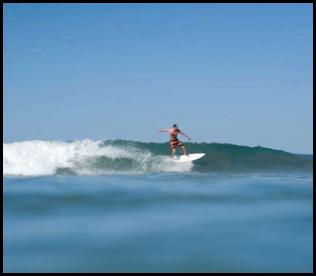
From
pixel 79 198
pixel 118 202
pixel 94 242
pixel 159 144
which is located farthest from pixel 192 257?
pixel 159 144

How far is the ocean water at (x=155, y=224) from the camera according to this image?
5.52 metres

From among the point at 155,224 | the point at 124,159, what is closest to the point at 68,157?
the point at 124,159

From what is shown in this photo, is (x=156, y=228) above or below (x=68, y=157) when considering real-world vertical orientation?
below

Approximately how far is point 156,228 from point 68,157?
1213 cm

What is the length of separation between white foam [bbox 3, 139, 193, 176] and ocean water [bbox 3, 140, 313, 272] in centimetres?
151

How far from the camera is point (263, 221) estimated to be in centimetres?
755

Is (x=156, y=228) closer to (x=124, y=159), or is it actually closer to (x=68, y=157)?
(x=124, y=159)

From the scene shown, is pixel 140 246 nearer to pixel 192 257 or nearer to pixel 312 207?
pixel 192 257

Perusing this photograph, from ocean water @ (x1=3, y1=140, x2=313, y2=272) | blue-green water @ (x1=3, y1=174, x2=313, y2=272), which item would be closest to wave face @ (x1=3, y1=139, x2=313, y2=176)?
ocean water @ (x1=3, y1=140, x2=313, y2=272)

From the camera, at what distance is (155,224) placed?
7.33 metres

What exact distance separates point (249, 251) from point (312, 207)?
3475 millimetres

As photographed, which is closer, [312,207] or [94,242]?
[94,242]

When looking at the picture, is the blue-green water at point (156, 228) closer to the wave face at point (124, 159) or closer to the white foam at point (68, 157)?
→ the white foam at point (68, 157)

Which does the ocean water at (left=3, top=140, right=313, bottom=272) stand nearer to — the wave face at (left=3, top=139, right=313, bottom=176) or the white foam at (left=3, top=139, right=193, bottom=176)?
the white foam at (left=3, top=139, right=193, bottom=176)
